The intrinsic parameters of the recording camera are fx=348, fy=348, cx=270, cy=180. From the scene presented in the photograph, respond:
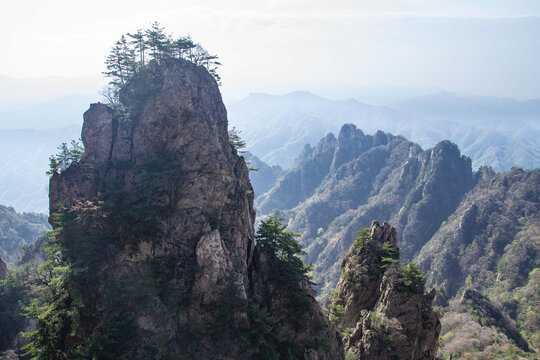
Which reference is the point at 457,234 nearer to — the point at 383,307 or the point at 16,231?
the point at 383,307

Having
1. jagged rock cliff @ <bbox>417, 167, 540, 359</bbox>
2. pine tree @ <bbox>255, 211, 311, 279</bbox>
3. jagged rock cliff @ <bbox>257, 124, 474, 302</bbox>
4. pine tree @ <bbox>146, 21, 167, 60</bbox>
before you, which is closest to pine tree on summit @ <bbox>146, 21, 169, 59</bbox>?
pine tree @ <bbox>146, 21, 167, 60</bbox>

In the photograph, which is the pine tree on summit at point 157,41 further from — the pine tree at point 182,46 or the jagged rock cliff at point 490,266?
the jagged rock cliff at point 490,266

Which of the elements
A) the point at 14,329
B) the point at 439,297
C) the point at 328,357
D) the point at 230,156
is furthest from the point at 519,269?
the point at 14,329

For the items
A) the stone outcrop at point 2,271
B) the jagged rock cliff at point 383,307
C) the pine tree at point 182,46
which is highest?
the pine tree at point 182,46

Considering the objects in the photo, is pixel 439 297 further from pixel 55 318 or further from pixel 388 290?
pixel 55 318

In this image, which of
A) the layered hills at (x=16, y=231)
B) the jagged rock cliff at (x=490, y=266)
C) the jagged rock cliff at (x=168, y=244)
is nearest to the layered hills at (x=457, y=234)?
the jagged rock cliff at (x=490, y=266)

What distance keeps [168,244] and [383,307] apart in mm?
24531

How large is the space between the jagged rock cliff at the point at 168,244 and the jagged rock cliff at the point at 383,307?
5.06 metres

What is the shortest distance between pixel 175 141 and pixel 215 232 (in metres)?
11.0

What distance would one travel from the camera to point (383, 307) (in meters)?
38.6

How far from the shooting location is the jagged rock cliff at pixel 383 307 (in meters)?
36.9

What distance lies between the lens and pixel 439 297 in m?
87.6

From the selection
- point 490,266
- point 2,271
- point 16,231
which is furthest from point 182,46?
point 16,231

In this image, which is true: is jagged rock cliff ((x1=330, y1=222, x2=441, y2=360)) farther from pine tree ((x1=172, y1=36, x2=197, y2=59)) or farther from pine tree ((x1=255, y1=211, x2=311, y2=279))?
pine tree ((x1=172, y1=36, x2=197, y2=59))
